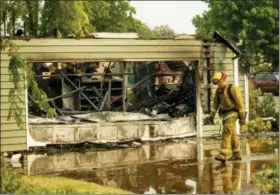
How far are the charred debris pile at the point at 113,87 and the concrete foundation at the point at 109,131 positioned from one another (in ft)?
4.37

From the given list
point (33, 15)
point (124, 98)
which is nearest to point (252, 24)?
point (33, 15)

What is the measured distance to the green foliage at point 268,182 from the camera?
24.7 feet

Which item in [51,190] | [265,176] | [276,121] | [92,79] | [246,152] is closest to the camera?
[265,176]

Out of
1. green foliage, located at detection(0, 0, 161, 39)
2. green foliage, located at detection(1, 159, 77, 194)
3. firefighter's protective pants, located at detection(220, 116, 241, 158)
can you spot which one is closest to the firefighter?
firefighter's protective pants, located at detection(220, 116, 241, 158)

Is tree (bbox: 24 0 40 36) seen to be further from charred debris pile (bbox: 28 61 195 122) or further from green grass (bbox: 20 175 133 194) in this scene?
green grass (bbox: 20 175 133 194)

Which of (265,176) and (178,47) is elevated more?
(178,47)

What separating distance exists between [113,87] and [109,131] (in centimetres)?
649

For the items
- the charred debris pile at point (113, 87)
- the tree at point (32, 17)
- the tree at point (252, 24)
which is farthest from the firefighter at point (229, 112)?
the tree at point (252, 24)

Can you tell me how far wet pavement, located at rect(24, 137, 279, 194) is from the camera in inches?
376

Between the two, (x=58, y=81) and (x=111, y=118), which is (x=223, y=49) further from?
(x=58, y=81)

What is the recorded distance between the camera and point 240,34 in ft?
142

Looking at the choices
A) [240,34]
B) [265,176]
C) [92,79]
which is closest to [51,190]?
[265,176]

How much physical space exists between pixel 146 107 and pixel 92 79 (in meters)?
2.93

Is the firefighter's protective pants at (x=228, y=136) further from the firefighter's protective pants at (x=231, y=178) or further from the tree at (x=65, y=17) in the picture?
the tree at (x=65, y=17)
